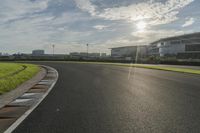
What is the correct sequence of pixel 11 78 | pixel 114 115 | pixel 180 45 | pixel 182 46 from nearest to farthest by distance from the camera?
pixel 114 115 < pixel 11 78 < pixel 182 46 < pixel 180 45

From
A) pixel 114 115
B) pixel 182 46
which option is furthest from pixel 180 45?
pixel 114 115

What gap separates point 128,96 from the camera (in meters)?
10.2

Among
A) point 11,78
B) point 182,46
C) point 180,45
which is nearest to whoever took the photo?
point 11,78

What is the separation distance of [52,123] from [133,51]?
185686mm

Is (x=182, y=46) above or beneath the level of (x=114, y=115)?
above

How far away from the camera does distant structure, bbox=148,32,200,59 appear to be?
116 m

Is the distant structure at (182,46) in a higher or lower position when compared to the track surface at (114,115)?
higher

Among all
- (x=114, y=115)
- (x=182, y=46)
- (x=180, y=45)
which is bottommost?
(x=114, y=115)

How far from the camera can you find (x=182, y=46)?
123312mm

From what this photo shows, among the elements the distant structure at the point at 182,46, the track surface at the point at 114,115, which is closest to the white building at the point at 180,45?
the distant structure at the point at 182,46

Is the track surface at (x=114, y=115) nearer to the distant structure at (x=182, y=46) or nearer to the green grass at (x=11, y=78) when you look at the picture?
the green grass at (x=11, y=78)

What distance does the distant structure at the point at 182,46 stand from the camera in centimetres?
11600

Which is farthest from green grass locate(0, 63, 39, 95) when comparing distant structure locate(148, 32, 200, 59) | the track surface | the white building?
the white building

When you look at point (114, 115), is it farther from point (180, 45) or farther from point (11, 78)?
point (180, 45)
